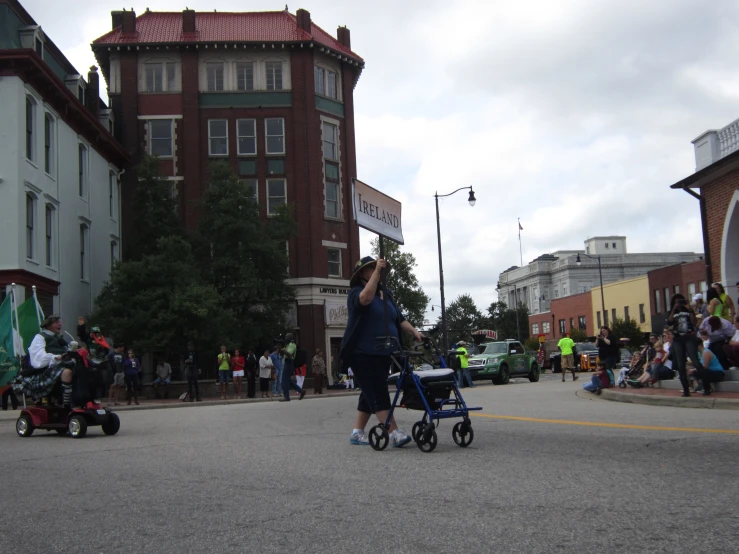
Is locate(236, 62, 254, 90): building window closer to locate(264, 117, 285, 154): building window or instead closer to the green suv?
locate(264, 117, 285, 154): building window

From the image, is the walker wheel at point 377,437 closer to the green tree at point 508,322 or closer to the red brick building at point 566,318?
the red brick building at point 566,318

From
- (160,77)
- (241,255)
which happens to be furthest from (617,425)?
(160,77)

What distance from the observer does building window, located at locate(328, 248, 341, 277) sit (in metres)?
46.7

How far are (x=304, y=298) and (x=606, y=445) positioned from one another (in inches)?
1478

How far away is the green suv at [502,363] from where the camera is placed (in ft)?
105

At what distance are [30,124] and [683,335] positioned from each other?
81.7ft

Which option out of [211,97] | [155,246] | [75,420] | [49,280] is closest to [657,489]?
[75,420]

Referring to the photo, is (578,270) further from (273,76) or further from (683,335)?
(683,335)

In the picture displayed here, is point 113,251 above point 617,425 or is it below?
above

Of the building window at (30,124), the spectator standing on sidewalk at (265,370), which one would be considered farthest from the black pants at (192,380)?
the building window at (30,124)

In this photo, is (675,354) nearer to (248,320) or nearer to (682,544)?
(682,544)

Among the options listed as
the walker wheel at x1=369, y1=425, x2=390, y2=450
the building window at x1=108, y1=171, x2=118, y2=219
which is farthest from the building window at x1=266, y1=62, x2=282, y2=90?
the walker wheel at x1=369, y1=425, x2=390, y2=450

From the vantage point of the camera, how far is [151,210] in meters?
40.5

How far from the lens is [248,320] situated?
3906cm
